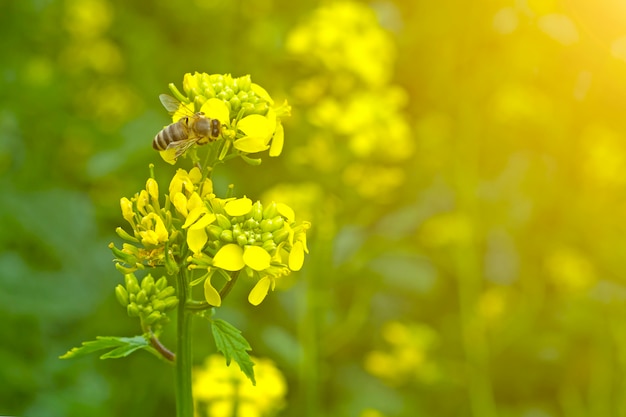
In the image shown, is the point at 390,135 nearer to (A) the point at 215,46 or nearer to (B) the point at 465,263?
(B) the point at 465,263

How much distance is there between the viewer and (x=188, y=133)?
3.20 ft

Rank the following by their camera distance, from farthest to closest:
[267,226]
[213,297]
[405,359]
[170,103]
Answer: [405,359], [170,103], [267,226], [213,297]

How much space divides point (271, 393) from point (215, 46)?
1.88 metres

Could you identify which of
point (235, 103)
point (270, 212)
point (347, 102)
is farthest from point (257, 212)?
point (347, 102)

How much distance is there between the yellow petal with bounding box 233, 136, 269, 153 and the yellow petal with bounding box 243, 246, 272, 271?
100mm

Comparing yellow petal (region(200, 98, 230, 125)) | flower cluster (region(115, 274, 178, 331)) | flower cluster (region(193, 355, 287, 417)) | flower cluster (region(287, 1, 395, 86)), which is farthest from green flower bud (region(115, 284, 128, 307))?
flower cluster (region(287, 1, 395, 86))

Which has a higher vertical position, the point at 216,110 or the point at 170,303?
the point at 216,110

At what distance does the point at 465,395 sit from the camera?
2.82 m

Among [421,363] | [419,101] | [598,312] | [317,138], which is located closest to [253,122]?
[317,138]

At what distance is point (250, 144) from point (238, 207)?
0.07 m

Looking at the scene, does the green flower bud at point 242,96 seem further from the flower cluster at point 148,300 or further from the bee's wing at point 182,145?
the flower cluster at point 148,300

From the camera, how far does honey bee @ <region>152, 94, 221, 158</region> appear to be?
914mm

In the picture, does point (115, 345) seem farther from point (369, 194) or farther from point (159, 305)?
point (369, 194)

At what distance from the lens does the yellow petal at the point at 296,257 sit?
2.75ft
